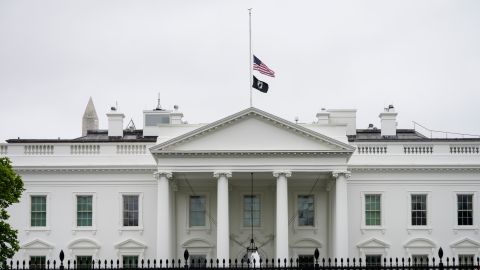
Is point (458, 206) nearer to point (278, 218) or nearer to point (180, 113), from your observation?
point (278, 218)

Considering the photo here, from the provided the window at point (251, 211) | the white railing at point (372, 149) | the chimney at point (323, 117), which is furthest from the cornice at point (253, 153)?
the chimney at point (323, 117)

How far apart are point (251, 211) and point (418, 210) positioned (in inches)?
353

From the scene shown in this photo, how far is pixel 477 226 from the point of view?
46812 mm

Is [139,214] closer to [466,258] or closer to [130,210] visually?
[130,210]

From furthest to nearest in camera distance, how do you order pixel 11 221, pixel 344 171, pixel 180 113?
pixel 180 113 → pixel 11 221 → pixel 344 171

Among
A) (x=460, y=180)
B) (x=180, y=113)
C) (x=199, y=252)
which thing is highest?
(x=180, y=113)

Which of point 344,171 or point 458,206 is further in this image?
point 458,206

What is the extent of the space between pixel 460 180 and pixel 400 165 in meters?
3.38

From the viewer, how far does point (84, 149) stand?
156ft

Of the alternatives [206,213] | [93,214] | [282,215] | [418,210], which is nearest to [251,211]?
[206,213]

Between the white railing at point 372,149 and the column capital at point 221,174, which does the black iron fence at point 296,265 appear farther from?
the white railing at point 372,149

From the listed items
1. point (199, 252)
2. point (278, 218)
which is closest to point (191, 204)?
point (199, 252)

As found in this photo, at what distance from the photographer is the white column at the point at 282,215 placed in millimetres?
43281

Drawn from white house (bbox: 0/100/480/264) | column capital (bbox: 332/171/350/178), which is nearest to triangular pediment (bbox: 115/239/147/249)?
white house (bbox: 0/100/480/264)
